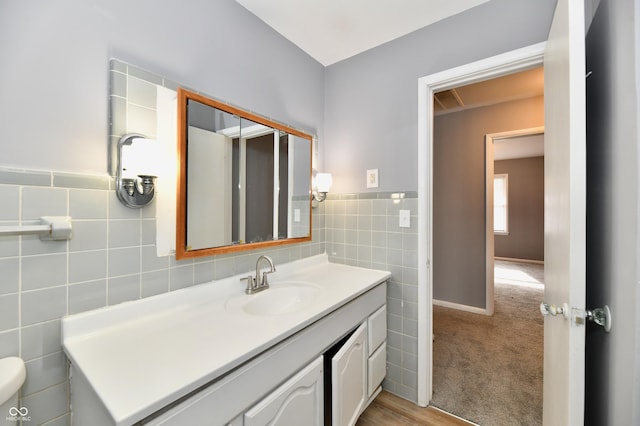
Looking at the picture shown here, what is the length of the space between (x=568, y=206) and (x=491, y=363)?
1.86 m

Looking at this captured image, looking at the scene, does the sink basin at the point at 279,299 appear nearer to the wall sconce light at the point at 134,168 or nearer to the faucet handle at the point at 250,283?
the faucet handle at the point at 250,283

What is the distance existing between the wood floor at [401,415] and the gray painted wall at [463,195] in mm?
1902

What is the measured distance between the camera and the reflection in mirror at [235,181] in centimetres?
122

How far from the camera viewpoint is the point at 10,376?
2.41 feet

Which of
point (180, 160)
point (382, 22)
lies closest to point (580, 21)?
point (382, 22)

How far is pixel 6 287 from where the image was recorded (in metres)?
0.81

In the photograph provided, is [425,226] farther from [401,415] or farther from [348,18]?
[348,18]

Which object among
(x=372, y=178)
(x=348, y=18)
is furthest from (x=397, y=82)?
(x=372, y=178)

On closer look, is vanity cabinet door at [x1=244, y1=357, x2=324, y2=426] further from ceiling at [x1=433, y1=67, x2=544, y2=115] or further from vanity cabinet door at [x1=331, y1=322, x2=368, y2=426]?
ceiling at [x1=433, y1=67, x2=544, y2=115]

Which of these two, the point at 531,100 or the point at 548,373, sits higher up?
the point at 531,100

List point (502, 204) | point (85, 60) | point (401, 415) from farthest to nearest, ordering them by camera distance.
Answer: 1. point (502, 204)
2. point (401, 415)
3. point (85, 60)

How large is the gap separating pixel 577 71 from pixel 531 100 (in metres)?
2.62

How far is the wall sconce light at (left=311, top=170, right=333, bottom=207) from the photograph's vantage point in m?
1.91

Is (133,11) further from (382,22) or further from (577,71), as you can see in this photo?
(577,71)
